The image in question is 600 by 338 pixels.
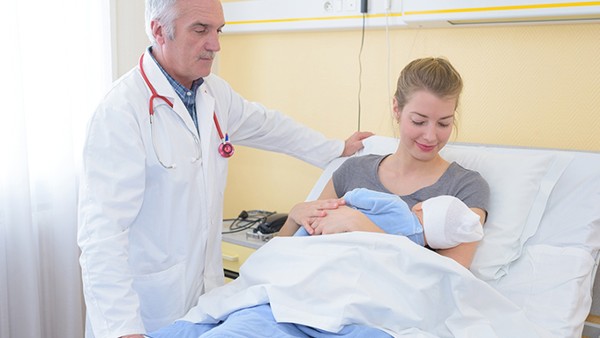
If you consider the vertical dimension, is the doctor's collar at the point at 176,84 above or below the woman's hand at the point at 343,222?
above

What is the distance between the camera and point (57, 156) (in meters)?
2.33

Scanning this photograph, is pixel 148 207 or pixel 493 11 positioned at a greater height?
pixel 493 11

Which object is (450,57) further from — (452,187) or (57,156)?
(57,156)

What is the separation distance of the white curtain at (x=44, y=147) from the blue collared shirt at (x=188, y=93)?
0.69 metres

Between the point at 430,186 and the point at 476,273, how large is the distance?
10.7 inches

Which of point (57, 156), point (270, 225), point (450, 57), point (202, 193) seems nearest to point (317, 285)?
point (202, 193)

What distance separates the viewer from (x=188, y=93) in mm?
1767

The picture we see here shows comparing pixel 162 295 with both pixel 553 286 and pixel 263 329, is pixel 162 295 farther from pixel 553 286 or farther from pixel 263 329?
pixel 553 286

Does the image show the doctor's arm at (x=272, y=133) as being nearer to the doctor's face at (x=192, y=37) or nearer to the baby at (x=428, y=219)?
the doctor's face at (x=192, y=37)

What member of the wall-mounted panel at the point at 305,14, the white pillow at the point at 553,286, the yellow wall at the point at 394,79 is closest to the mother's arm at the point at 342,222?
the white pillow at the point at 553,286

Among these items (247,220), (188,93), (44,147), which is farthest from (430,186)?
(44,147)

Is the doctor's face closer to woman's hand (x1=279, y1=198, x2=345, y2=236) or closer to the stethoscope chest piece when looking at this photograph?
the stethoscope chest piece

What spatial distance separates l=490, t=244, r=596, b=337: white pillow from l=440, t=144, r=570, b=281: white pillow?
0.04 metres

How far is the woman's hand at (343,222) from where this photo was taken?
1.63 meters
